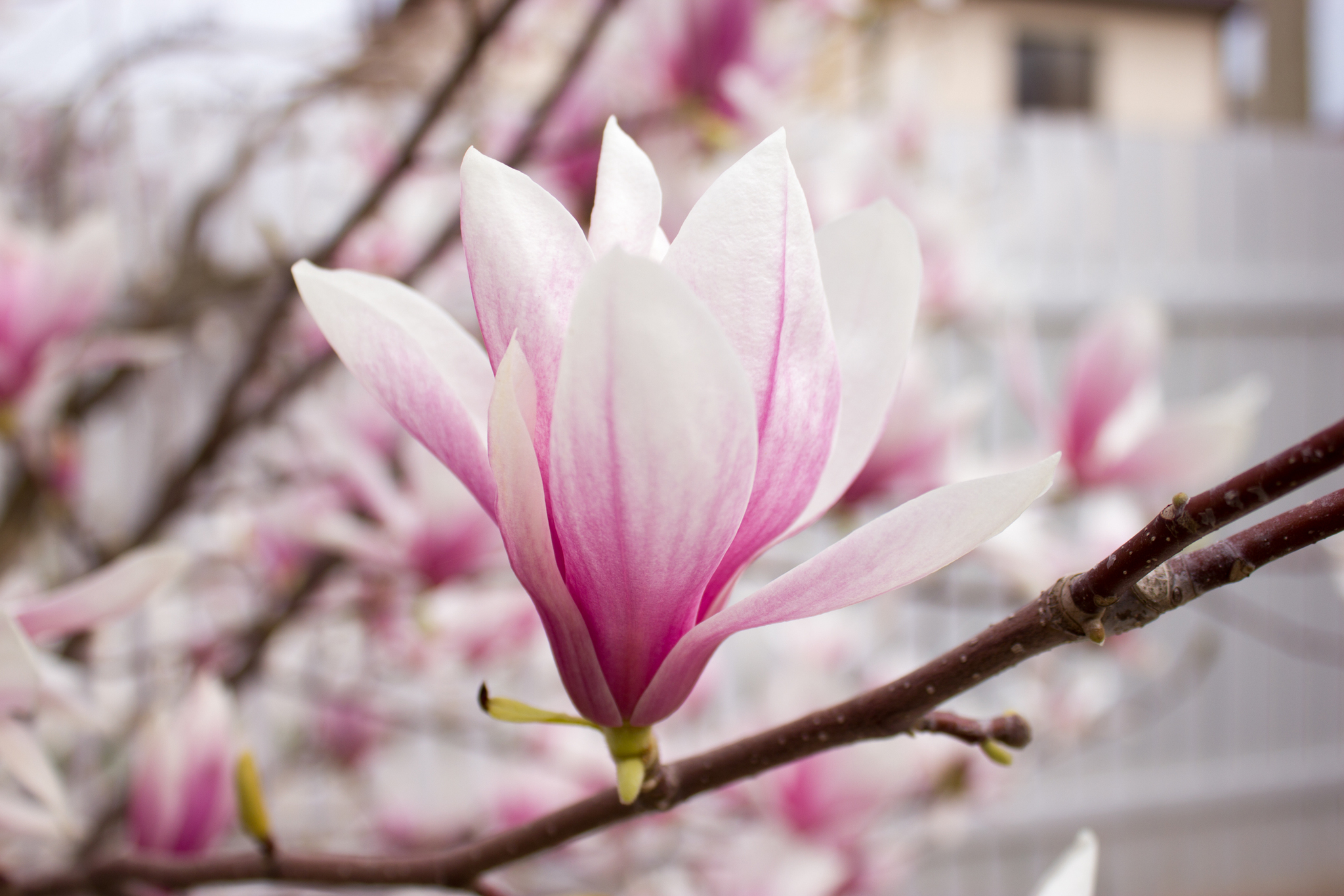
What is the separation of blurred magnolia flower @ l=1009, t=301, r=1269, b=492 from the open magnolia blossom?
42 cm

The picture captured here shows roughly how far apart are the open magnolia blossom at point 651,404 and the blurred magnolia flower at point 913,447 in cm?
38

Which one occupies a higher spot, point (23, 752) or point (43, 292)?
point (43, 292)

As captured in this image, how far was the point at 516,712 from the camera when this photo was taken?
0.20 metres

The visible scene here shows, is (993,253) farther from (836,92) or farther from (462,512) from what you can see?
(462,512)

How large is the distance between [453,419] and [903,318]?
9 centimetres

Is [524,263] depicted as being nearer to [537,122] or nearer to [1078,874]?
[1078,874]

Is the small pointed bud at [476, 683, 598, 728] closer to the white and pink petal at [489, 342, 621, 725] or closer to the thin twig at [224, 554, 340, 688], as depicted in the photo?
the white and pink petal at [489, 342, 621, 725]

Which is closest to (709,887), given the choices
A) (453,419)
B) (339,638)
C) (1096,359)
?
(1096,359)

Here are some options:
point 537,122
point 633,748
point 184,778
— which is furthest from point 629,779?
point 537,122

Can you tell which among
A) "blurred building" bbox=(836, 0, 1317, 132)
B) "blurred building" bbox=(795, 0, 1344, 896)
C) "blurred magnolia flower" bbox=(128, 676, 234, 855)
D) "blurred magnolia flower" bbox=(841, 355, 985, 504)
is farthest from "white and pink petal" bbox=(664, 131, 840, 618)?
"blurred building" bbox=(836, 0, 1317, 132)

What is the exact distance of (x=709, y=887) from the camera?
0.60 metres

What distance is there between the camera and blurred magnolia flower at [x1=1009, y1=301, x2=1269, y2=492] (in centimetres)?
56

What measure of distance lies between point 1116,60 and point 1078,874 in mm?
6016

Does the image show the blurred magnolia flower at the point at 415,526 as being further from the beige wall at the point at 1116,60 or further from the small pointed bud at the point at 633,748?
the beige wall at the point at 1116,60
